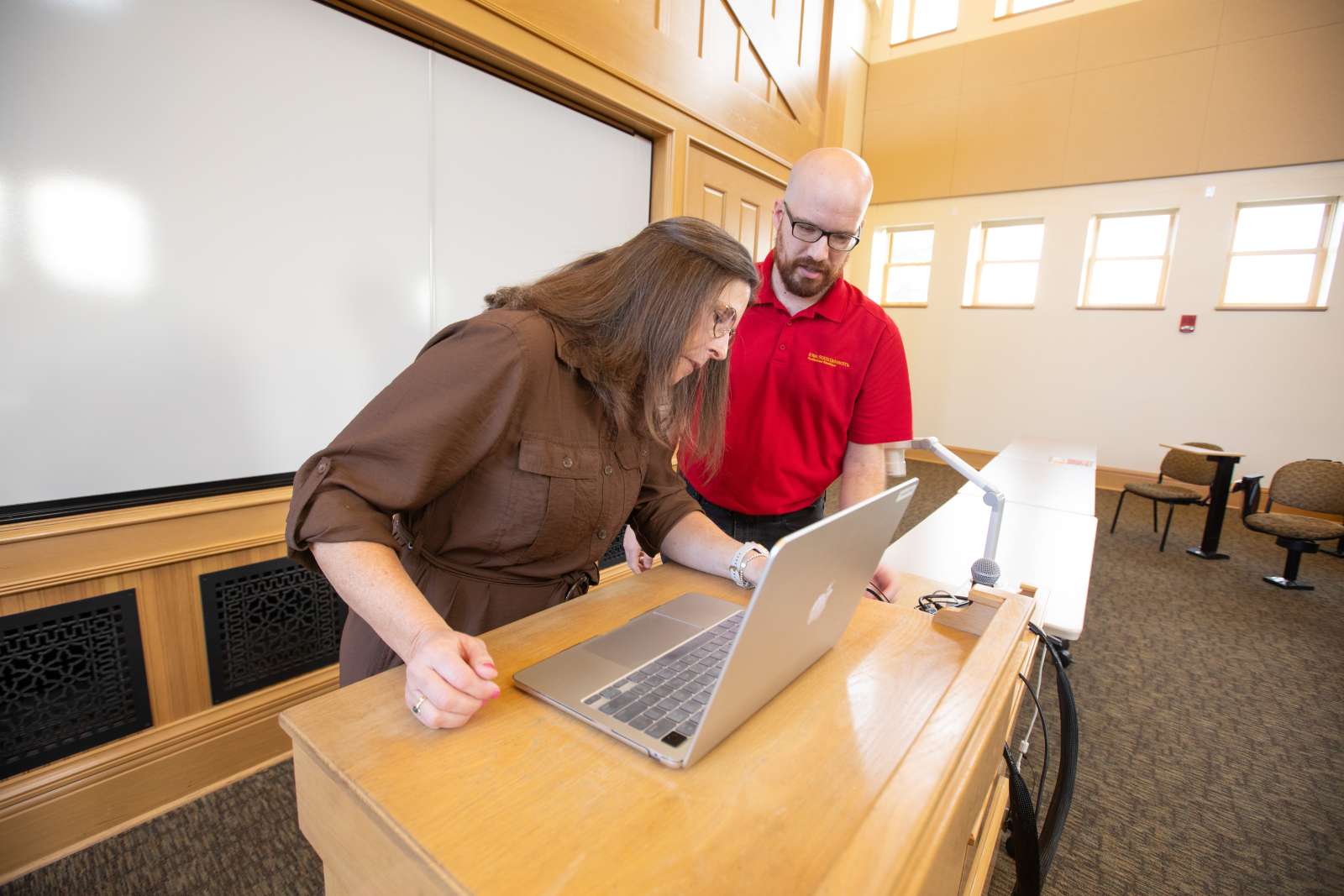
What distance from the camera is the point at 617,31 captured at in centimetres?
215

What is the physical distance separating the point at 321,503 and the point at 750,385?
3.78 ft

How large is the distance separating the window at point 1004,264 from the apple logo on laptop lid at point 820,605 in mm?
7146

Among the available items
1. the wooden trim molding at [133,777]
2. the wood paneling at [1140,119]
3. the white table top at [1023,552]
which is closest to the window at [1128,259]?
the wood paneling at [1140,119]

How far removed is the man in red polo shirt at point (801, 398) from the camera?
1.59 metres

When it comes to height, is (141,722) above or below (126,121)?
below

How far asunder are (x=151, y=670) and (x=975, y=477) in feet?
6.46

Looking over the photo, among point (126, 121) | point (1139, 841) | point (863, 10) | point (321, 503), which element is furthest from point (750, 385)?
point (863, 10)

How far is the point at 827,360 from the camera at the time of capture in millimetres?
1586

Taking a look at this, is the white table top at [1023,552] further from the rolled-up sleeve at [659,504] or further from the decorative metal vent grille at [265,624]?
the decorative metal vent grille at [265,624]

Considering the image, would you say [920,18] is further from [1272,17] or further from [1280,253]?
[1280,253]

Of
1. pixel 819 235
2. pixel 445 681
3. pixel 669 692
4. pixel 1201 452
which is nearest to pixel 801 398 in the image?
pixel 819 235

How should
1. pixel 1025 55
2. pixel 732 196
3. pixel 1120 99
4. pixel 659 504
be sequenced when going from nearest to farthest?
pixel 659 504 → pixel 732 196 → pixel 1120 99 → pixel 1025 55

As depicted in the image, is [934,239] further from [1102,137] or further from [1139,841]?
[1139,841]

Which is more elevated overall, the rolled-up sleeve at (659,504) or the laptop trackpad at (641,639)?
the rolled-up sleeve at (659,504)
